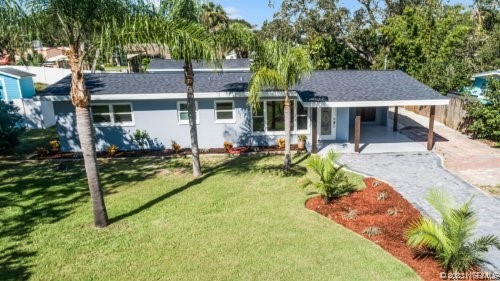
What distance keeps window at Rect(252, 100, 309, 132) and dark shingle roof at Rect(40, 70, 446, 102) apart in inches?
47.5

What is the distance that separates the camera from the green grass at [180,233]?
7.68 meters

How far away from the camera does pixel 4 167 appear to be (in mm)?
15664

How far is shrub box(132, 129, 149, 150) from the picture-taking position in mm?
17414

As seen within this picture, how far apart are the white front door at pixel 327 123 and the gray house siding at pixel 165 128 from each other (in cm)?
171

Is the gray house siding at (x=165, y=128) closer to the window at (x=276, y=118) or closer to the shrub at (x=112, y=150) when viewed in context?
the window at (x=276, y=118)

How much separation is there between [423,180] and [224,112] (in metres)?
9.99

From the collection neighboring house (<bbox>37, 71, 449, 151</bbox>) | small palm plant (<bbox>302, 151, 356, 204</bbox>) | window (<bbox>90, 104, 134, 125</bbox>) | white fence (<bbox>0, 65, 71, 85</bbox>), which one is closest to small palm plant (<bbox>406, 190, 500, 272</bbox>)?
small palm plant (<bbox>302, 151, 356, 204</bbox>)

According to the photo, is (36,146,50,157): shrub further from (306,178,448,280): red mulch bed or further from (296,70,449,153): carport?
(306,178,448,280): red mulch bed

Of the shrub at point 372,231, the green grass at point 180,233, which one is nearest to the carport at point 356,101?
the green grass at point 180,233

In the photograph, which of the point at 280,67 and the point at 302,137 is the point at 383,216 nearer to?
the point at 280,67

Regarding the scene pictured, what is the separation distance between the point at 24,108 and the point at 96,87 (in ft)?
29.7

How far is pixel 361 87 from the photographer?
1767 centimetres

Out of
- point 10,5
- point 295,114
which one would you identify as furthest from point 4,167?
point 295,114

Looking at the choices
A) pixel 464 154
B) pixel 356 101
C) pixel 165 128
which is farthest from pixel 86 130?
pixel 464 154
